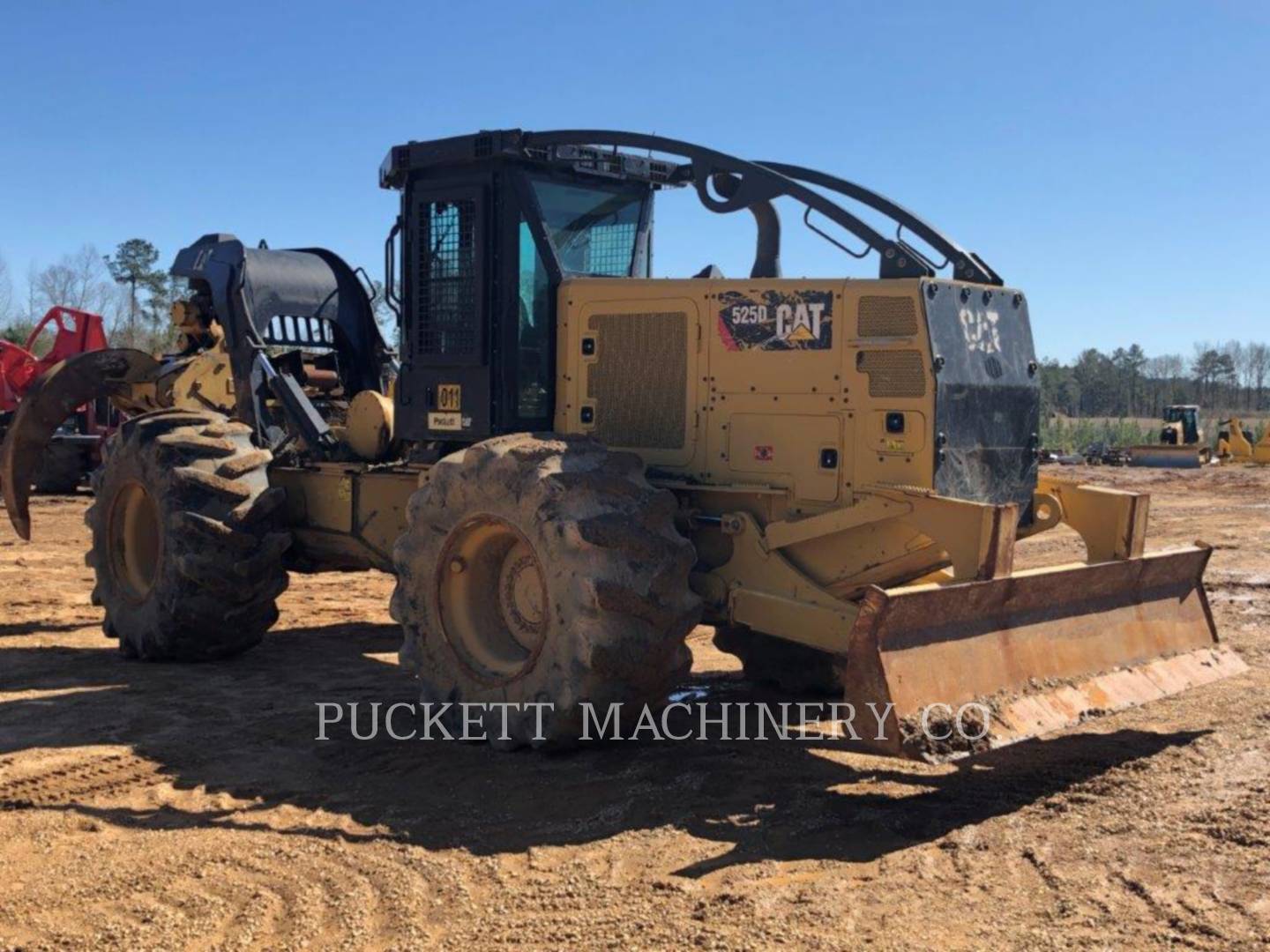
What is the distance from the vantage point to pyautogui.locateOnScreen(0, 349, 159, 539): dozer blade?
10.4 meters

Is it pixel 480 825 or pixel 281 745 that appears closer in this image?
pixel 480 825

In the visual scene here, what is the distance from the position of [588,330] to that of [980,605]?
2826 millimetres

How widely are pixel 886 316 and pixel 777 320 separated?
61 centimetres

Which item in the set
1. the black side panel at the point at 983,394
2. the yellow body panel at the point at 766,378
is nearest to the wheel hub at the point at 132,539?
the yellow body panel at the point at 766,378

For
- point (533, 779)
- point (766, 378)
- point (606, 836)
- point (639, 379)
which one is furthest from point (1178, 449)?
point (606, 836)

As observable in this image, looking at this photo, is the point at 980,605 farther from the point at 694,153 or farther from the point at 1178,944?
the point at 694,153

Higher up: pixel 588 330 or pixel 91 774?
pixel 588 330

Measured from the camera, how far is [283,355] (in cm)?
997

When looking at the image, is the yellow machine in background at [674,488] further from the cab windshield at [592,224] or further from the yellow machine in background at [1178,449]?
the yellow machine in background at [1178,449]

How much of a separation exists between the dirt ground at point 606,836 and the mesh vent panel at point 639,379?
1.76 meters

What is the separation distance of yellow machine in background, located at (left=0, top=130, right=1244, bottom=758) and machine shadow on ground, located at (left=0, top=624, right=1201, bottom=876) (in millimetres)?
355

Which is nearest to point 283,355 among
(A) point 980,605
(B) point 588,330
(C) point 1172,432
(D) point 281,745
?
(B) point 588,330

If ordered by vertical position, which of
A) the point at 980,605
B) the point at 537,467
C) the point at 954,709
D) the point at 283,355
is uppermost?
the point at 283,355

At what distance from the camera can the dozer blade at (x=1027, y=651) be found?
5441 mm
